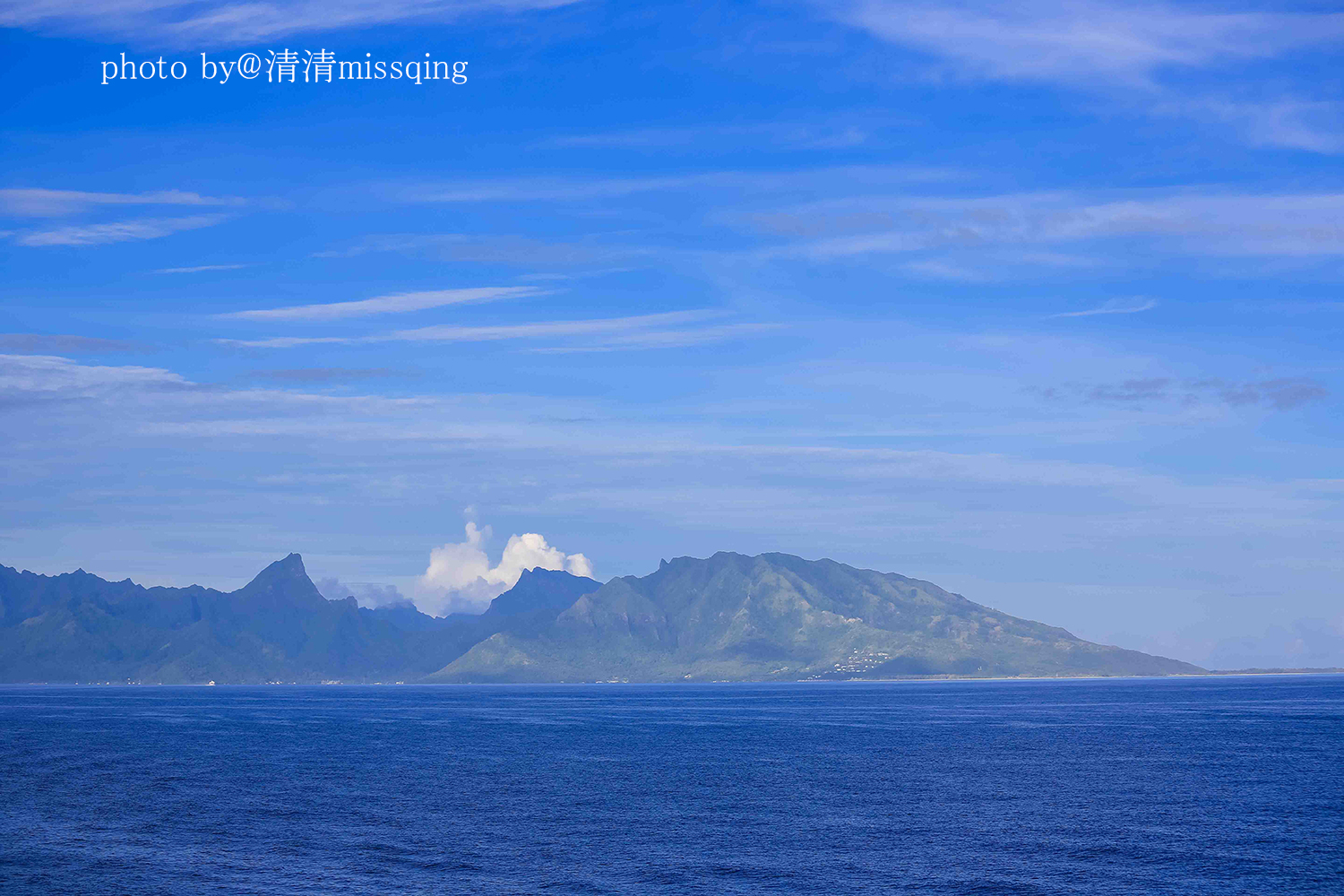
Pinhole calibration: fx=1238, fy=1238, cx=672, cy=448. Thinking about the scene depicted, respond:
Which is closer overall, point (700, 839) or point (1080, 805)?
point (700, 839)

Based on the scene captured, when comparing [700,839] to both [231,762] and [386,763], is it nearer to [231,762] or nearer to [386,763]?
[386,763]

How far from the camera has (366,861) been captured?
92.8 m

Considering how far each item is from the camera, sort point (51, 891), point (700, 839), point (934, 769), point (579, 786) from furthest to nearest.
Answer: point (934, 769) < point (579, 786) < point (700, 839) < point (51, 891)

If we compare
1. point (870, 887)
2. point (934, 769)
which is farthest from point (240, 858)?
point (934, 769)

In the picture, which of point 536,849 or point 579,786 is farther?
point 579,786

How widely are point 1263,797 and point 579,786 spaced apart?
234 ft

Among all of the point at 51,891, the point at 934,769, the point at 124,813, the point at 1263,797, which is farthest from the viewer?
the point at 934,769

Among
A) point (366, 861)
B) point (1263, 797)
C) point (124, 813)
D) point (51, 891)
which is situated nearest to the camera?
point (51, 891)

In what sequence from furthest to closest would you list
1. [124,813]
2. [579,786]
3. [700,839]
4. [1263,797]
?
[579,786]
[1263,797]
[124,813]
[700,839]

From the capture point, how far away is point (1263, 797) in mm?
125688

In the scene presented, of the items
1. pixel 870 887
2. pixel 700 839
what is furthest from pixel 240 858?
pixel 870 887

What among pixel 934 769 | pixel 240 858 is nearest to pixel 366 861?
pixel 240 858

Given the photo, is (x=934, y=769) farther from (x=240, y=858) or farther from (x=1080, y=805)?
(x=240, y=858)

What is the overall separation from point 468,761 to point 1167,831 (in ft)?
306
